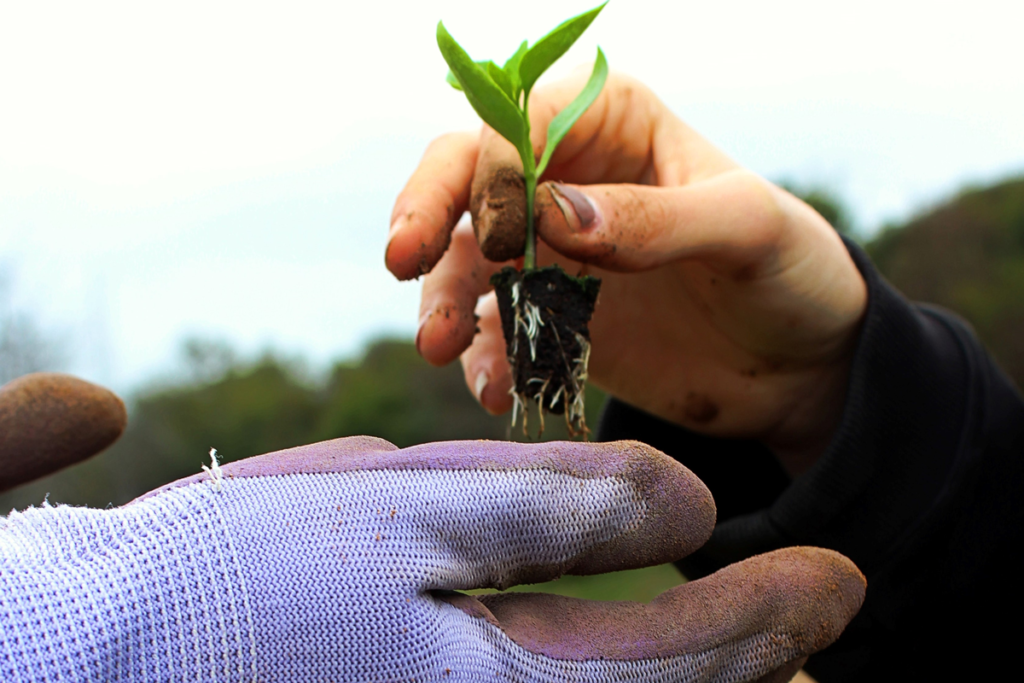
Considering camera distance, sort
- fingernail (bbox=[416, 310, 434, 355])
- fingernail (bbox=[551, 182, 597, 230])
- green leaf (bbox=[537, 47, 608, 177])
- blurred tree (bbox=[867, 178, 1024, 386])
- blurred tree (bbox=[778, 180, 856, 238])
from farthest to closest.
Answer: blurred tree (bbox=[778, 180, 856, 238]) < blurred tree (bbox=[867, 178, 1024, 386]) < fingernail (bbox=[416, 310, 434, 355]) < green leaf (bbox=[537, 47, 608, 177]) < fingernail (bbox=[551, 182, 597, 230])

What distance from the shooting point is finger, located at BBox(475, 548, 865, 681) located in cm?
74

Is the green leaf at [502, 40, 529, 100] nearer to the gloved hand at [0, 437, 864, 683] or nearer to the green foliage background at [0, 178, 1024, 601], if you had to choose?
the gloved hand at [0, 437, 864, 683]

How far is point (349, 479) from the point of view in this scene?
71 centimetres

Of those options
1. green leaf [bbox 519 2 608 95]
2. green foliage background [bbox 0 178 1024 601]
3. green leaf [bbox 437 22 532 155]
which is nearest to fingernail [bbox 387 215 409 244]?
green leaf [bbox 437 22 532 155]

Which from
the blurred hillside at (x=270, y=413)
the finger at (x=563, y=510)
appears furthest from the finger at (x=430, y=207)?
the blurred hillside at (x=270, y=413)

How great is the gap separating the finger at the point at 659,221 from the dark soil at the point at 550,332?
4.1 inches

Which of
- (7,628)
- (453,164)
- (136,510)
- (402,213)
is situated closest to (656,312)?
(453,164)

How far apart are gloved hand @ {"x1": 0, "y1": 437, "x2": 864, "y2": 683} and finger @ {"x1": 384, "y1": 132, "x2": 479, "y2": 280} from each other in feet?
1.51

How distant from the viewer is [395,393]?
36.8ft

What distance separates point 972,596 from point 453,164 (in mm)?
1531

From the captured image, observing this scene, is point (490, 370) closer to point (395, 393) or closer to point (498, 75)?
point (498, 75)

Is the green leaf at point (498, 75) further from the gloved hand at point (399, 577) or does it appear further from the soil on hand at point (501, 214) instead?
the gloved hand at point (399, 577)

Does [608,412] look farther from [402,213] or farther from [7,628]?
[7,628]

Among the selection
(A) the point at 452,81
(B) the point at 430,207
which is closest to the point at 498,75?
(A) the point at 452,81
